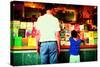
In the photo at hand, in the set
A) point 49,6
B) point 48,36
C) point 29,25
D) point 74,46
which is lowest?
point 74,46

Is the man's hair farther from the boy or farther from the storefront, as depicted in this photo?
the boy

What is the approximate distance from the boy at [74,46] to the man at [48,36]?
15 centimetres

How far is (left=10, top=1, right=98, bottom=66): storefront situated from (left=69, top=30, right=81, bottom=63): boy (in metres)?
0.04

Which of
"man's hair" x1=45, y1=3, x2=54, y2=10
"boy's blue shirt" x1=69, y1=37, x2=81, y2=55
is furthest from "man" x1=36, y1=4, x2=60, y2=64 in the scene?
"boy's blue shirt" x1=69, y1=37, x2=81, y2=55

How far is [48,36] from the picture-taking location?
6.40 feet

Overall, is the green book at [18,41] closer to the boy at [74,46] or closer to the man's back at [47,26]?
the man's back at [47,26]

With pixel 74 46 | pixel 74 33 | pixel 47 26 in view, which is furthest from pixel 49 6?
pixel 74 46

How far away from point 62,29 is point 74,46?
0.73 feet

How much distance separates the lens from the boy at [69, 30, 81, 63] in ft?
6.70

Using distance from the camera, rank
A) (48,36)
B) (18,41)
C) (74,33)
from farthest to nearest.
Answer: (74,33) < (48,36) < (18,41)

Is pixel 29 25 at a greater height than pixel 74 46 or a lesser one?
greater

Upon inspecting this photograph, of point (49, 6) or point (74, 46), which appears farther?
point (74, 46)

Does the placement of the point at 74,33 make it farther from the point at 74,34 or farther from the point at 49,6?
the point at 49,6

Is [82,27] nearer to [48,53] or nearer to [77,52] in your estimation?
[77,52]
